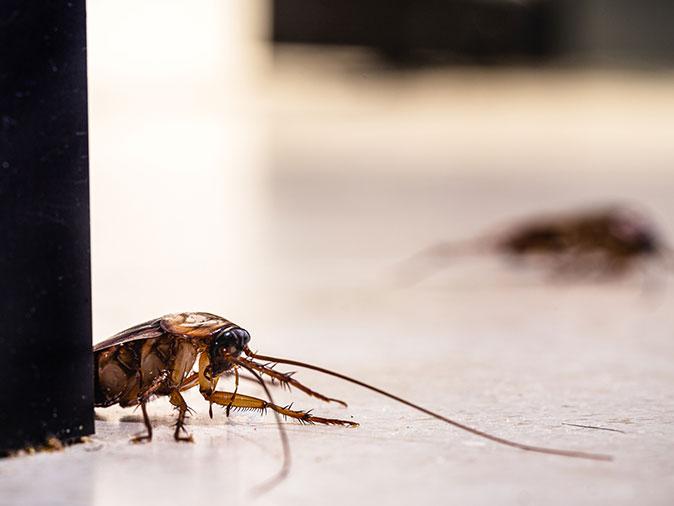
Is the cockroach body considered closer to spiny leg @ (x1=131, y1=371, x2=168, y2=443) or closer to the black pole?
spiny leg @ (x1=131, y1=371, x2=168, y2=443)

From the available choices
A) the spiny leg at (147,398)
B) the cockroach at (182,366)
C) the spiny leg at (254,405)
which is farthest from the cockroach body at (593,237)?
the spiny leg at (147,398)

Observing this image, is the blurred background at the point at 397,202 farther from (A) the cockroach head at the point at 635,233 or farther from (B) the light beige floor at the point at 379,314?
(A) the cockroach head at the point at 635,233

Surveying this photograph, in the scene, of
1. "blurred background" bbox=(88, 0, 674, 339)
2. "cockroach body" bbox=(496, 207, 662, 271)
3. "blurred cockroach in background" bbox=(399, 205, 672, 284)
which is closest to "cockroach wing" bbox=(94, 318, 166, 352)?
"blurred background" bbox=(88, 0, 674, 339)

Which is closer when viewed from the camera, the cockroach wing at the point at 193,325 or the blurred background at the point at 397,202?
the blurred background at the point at 397,202

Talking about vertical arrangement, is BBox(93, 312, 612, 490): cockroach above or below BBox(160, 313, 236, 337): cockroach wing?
below

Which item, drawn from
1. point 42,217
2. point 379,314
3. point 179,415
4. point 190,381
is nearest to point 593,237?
point 379,314

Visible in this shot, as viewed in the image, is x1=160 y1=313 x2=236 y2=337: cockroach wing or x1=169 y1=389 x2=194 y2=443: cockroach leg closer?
x1=169 y1=389 x2=194 y2=443: cockroach leg

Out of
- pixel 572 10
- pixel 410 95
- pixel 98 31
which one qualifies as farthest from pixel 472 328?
pixel 572 10
